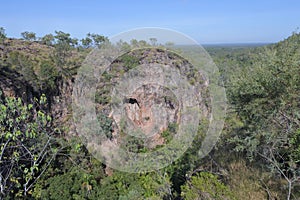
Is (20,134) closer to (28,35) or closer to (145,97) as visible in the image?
(145,97)

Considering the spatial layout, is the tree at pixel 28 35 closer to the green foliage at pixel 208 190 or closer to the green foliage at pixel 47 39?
the green foliage at pixel 47 39

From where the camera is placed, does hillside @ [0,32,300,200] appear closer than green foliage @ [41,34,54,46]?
Yes

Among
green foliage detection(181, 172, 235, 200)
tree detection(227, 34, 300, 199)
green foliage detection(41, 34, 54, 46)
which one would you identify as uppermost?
green foliage detection(41, 34, 54, 46)

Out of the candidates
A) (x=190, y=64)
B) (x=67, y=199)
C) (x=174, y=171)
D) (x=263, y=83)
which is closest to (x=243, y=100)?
(x=263, y=83)

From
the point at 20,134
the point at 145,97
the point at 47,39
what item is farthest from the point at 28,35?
the point at 20,134

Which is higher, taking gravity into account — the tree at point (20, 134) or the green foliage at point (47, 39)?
the green foliage at point (47, 39)

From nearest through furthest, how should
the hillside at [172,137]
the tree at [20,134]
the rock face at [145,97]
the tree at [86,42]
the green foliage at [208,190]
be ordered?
→ the tree at [20,134] → the hillside at [172,137] → the green foliage at [208,190] → the rock face at [145,97] → the tree at [86,42]

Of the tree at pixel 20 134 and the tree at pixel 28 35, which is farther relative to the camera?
the tree at pixel 28 35

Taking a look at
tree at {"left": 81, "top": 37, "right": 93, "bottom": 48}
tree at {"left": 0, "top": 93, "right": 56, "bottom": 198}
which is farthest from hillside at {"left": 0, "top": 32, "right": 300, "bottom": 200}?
tree at {"left": 81, "top": 37, "right": 93, "bottom": 48}

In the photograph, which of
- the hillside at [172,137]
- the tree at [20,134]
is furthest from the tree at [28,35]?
the tree at [20,134]

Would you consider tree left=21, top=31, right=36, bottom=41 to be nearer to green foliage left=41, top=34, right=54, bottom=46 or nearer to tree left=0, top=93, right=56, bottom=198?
green foliage left=41, top=34, right=54, bottom=46

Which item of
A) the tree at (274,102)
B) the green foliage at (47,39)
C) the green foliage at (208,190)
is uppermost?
the green foliage at (47,39)

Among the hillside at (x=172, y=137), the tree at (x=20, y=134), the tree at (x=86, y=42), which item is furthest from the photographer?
the tree at (x=86, y=42)
